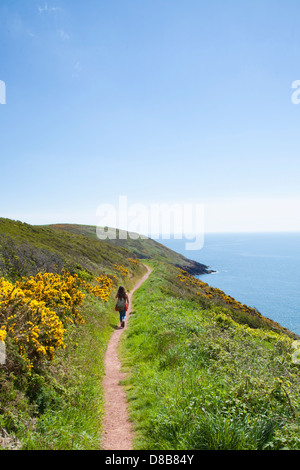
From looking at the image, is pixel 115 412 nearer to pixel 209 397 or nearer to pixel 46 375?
pixel 46 375

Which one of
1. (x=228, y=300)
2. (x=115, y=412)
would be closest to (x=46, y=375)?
(x=115, y=412)

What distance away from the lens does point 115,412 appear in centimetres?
570

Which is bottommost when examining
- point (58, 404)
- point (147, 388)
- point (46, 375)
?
point (147, 388)

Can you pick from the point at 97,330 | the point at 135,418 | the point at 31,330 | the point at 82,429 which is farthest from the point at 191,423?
the point at 97,330

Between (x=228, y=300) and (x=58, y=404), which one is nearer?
(x=58, y=404)

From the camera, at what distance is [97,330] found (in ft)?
35.4

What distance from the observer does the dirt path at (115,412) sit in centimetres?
464

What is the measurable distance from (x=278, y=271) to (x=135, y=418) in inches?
4286

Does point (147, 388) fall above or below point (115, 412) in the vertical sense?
above

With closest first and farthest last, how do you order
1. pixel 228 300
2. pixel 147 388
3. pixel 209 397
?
pixel 209 397 < pixel 147 388 < pixel 228 300

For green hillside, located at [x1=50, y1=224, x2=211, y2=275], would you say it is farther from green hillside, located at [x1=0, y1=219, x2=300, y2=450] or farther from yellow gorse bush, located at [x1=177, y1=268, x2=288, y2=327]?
green hillside, located at [x1=0, y1=219, x2=300, y2=450]

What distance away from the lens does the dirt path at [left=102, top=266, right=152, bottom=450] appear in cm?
464

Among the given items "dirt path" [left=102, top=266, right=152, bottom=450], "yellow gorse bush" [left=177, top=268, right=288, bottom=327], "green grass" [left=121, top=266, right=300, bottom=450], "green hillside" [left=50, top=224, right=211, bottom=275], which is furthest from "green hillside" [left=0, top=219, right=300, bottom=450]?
"green hillside" [left=50, top=224, right=211, bottom=275]

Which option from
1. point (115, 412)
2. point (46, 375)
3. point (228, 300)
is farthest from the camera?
point (228, 300)
